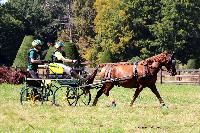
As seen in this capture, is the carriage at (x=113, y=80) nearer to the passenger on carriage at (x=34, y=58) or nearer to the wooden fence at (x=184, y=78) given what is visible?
the passenger on carriage at (x=34, y=58)

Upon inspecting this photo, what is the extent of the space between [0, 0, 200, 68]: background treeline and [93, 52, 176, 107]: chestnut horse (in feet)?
129

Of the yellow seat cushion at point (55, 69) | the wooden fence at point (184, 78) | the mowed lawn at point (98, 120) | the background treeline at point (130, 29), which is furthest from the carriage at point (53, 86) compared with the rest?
the background treeline at point (130, 29)

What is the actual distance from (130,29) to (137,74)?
158 feet

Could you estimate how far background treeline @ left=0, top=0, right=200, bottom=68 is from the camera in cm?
6322

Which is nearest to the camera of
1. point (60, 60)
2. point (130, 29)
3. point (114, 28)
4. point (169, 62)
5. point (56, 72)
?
point (56, 72)

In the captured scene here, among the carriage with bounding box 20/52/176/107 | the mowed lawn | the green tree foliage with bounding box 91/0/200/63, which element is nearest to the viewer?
the mowed lawn

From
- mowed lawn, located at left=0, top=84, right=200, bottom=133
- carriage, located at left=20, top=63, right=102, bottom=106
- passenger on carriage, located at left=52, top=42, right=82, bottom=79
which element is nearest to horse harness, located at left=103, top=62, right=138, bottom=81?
carriage, located at left=20, top=63, right=102, bottom=106

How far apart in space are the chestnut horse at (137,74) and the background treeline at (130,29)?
3931 cm

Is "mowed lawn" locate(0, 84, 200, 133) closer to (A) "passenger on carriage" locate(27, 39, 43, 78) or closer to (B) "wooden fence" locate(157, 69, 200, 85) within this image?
(A) "passenger on carriage" locate(27, 39, 43, 78)

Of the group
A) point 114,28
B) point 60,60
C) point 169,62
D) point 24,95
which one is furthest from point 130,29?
point 60,60

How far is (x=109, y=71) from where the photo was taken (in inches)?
718

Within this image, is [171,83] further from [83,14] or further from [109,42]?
[83,14]

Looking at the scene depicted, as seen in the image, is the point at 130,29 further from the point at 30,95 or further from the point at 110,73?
the point at 30,95

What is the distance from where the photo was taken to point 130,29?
216ft
